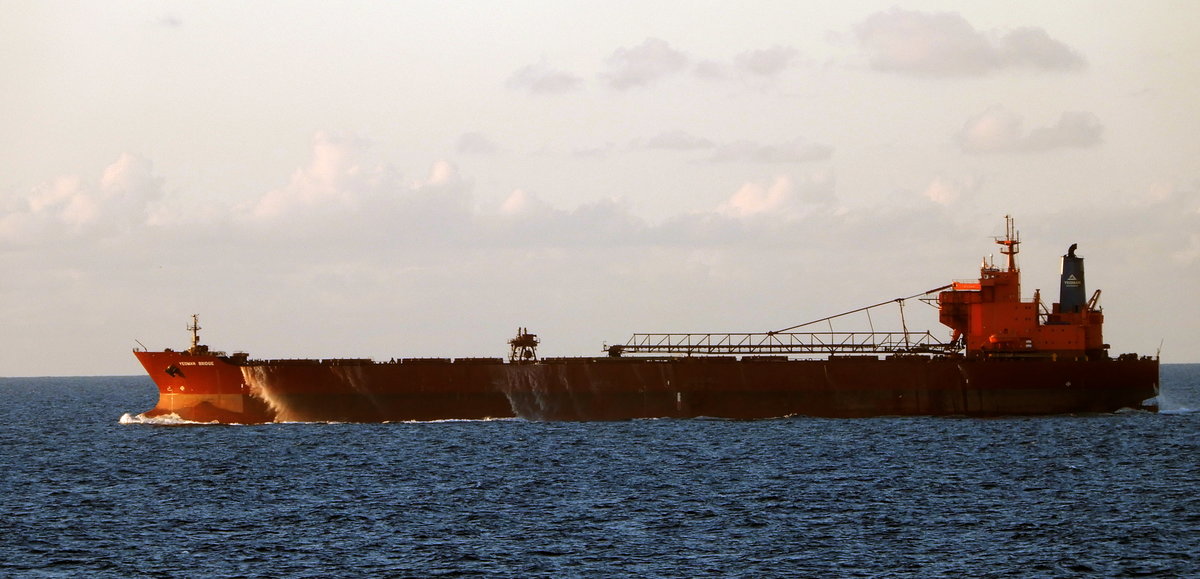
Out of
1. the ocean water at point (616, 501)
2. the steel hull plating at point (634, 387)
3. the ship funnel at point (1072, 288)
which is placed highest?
the ship funnel at point (1072, 288)

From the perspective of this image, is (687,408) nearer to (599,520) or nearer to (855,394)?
(855,394)

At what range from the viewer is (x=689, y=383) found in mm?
67812

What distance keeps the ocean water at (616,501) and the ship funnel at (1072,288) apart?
239 inches

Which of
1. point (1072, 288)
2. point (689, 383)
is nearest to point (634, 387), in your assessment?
point (689, 383)

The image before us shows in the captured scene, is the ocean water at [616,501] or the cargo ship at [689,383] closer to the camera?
the ocean water at [616,501]

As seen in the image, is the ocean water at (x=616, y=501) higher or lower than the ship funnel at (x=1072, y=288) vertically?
lower

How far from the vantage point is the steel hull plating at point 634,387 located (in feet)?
221

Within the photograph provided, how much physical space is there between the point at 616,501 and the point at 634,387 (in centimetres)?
2418

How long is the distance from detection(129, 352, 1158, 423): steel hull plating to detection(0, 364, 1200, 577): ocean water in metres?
1.05

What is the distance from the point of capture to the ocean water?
34344mm

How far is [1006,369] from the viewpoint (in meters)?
67.6

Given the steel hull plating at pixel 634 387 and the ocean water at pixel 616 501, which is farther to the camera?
the steel hull plating at pixel 634 387

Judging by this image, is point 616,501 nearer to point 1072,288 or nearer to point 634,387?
point 634,387

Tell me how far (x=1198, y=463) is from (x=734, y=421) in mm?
23332
